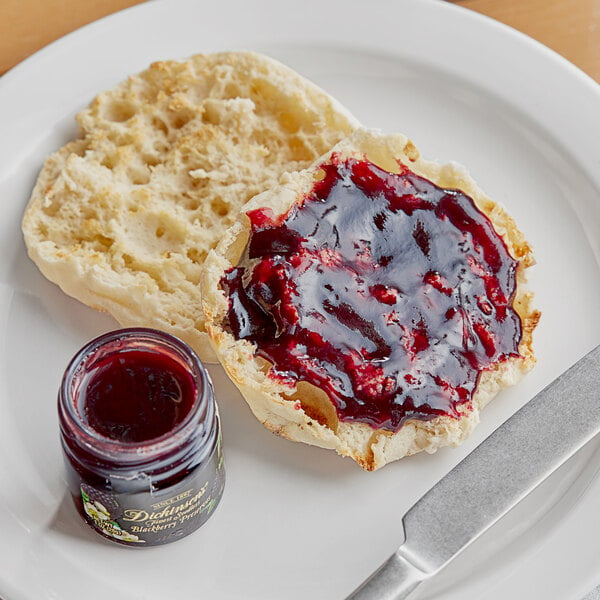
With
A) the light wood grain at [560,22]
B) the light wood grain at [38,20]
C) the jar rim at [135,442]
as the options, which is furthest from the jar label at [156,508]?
the light wood grain at [560,22]

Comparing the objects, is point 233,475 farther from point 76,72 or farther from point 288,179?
point 76,72

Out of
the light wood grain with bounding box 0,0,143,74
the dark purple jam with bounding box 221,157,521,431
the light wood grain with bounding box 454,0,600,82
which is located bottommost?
the light wood grain with bounding box 0,0,143,74

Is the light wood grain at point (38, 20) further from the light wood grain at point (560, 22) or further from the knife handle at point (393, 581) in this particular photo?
the knife handle at point (393, 581)

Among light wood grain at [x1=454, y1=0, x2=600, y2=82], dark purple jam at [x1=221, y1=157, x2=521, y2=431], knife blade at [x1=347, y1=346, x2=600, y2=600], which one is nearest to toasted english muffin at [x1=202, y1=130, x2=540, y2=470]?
dark purple jam at [x1=221, y1=157, x2=521, y2=431]

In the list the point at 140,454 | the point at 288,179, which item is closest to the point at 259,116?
the point at 288,179

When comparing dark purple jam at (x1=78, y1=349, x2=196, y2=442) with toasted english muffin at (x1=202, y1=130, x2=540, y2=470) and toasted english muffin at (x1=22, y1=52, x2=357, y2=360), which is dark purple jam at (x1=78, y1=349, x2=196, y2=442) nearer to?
toasted english muffin at (x1=202, y1=130, x2=540, y2=470)

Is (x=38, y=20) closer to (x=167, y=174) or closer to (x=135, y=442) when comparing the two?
(x=167, y=174)
